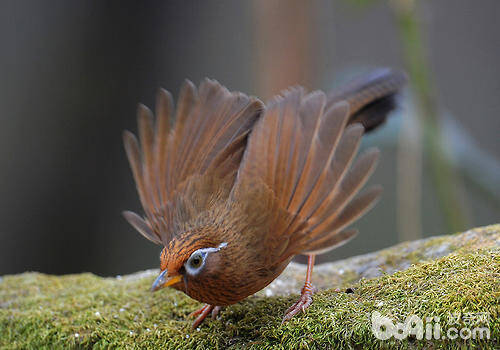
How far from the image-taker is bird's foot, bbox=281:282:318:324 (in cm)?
237

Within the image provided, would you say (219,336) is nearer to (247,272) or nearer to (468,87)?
(247,272)

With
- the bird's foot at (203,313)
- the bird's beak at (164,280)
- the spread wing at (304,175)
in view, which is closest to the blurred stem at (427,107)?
the spread wing at (304,175)

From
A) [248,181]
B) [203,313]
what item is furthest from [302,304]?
[248,181]

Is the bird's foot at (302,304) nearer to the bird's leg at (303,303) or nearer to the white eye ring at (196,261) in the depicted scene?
the bird's leg at (303,303)

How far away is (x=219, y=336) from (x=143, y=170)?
109cm

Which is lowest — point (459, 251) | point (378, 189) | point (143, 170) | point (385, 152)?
point (385, 152)

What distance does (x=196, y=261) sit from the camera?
2.24m

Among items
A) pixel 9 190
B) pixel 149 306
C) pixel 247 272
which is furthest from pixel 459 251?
pixel 9 190

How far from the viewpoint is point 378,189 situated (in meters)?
2.62

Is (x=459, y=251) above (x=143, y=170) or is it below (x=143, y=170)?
below

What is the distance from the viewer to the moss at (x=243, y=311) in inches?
81.5

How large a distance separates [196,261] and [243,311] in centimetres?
59

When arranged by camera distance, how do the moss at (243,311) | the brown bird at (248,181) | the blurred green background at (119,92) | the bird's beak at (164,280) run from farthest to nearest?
the blurred green background at (119,92) → the brown bird at (248,181) → the bird's beak at (164,280) → the moss at (243,311)

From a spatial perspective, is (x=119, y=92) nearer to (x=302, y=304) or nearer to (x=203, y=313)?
(x=203, y=313)
